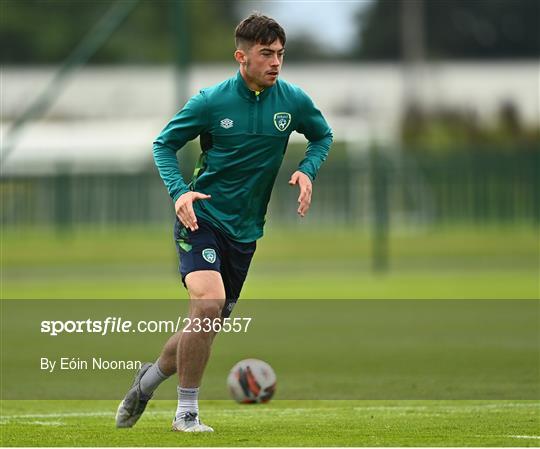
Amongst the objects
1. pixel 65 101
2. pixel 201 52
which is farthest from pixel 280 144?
pixel 201 52

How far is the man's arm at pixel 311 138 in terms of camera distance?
902cm

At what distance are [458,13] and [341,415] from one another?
49.3 metres

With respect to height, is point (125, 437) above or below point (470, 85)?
below

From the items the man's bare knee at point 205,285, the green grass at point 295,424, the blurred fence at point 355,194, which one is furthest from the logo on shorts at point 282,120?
the blurred fence at point 355,194

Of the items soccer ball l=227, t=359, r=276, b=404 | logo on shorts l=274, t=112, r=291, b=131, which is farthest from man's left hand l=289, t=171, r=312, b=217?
soccer ball l=227, t=359, r=276, b=404

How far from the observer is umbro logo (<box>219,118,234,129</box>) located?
8844 mm

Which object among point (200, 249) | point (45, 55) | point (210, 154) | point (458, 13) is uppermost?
point (458, 13)

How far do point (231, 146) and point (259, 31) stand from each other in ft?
2.31

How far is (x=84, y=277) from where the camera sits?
26.9 meters

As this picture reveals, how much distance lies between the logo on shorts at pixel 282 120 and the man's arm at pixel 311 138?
12cm

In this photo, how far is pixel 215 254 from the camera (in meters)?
8.76

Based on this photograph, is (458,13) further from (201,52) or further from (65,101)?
(65,101)

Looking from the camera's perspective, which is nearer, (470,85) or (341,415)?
(341,415)

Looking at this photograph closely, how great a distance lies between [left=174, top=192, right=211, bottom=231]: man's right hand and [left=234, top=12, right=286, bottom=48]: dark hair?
3.20ft
